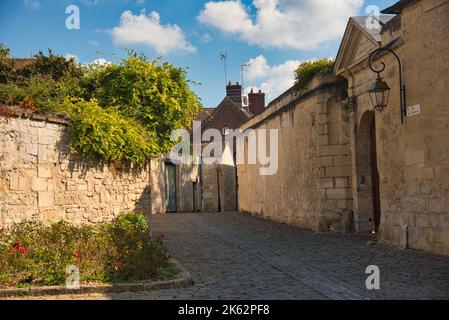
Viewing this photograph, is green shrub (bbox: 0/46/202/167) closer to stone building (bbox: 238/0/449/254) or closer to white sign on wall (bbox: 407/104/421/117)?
stone building (bbox: 238/0/449/254)

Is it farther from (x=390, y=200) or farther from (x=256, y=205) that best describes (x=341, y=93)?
(x=256, y=205)

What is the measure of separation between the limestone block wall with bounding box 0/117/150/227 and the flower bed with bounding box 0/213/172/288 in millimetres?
438

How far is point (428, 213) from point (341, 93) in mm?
5347

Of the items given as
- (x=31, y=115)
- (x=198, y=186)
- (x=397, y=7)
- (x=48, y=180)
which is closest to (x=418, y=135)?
(x=397, y=7)

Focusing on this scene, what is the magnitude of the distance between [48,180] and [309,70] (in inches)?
329

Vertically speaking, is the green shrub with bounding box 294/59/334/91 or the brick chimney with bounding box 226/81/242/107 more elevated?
the brick chimney with bounding box 226/81/242/107

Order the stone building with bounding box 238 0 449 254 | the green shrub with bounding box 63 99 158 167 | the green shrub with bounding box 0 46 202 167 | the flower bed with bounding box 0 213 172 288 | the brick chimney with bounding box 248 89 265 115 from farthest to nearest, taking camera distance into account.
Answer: the brick chimney with bounding box 248 89 265 115 → the green shrub with bounding box 0 46 202 167 → the green shrub with bounding box 63 99 158 167 → the stone building with bounding box 238 0 449 254 → the flower bed with bounding box 0 213 172 288

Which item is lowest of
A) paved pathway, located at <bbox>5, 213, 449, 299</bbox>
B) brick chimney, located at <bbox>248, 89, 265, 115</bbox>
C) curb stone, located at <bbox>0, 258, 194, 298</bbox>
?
paved pathway, located at <bbox>5, 213, 449, 299</bbox>

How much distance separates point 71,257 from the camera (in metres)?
7.19

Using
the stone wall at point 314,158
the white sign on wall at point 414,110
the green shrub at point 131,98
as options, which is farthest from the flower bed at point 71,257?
the stone wall at point 314,158

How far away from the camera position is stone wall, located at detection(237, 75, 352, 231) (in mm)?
13781

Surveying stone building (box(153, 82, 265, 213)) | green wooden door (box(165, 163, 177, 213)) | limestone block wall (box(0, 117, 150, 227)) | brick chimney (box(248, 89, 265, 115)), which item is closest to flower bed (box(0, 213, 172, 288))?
limestone block wall (box(0, 117, 150, 227))

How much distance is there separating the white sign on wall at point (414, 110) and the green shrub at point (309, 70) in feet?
15.4
